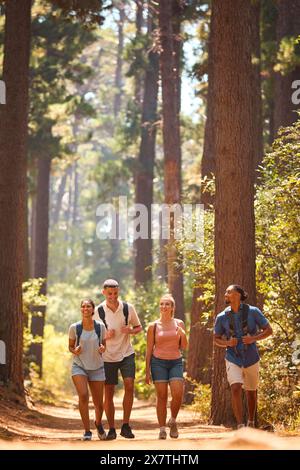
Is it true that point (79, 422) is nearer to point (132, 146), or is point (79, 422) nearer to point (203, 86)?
point (203, 86)

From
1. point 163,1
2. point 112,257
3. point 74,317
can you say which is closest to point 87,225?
point 112,257

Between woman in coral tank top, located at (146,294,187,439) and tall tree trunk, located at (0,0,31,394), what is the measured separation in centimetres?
617

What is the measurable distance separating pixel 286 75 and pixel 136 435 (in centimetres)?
1214

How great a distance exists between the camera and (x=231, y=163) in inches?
535

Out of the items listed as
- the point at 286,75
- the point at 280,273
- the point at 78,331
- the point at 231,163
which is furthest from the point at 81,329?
the point at 286,75

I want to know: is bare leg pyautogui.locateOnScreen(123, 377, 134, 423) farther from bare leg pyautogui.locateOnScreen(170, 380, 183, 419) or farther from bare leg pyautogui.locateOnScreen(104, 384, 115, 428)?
bare leg pyautogui.locateOnScreen(170, 380, 183, 419)

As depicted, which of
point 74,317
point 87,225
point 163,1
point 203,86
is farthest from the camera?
point 87,225

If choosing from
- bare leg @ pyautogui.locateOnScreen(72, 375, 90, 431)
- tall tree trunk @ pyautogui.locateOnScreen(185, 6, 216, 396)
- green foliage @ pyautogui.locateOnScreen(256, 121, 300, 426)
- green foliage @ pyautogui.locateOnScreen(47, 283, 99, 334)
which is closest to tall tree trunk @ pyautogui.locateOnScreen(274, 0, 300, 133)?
tall tree trunk @ pyautogui.locateOnScreen(185, 6, 216, 396)

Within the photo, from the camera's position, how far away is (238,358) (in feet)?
37.0

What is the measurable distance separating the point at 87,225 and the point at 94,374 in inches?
2396

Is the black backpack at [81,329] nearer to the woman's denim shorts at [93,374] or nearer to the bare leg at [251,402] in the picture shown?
the woman's denim shorts at [93,374]

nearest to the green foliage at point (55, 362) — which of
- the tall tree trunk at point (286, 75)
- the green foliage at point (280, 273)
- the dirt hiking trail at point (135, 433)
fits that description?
the dirt hiking trail at point (135, 433)

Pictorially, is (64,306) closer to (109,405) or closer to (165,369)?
(109,405)

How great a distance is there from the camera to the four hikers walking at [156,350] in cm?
1117
